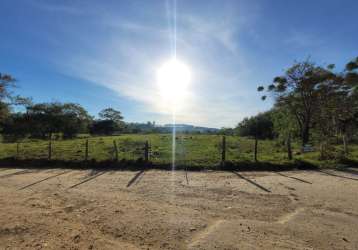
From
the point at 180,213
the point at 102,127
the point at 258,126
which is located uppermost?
the point at 258,126

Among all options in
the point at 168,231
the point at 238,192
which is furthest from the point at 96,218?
the point at 238,192

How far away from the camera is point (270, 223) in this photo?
4.88 meters

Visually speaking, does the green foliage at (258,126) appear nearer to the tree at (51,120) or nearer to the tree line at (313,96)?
the tree line at (313,96)

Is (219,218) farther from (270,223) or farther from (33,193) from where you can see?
(33,193)

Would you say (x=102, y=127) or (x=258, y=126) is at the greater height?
(x=258, y=126)

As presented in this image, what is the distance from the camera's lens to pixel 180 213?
215 inches

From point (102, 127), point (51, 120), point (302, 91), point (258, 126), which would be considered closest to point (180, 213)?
point (302, 91)

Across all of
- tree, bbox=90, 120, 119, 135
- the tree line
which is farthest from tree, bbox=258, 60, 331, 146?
tree, bbox=90, 120, 119, 135

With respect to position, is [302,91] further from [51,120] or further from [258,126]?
[51,120]

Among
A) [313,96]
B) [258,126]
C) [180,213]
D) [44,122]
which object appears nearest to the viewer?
[180,213]

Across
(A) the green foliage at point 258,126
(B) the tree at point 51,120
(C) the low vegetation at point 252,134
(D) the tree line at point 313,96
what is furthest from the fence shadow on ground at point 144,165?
(B) the tree at point 51,120

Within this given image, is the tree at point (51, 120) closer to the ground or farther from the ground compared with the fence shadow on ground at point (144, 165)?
farther from the ground

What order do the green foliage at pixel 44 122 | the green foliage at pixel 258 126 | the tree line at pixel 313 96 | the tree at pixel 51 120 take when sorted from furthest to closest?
the tree at pixel 51 120, the green foliage at pixel 44 122, the green foliage at pixel 258 126, the tree line at pixel 313 96

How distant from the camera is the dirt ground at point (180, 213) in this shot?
4137 millimetres
